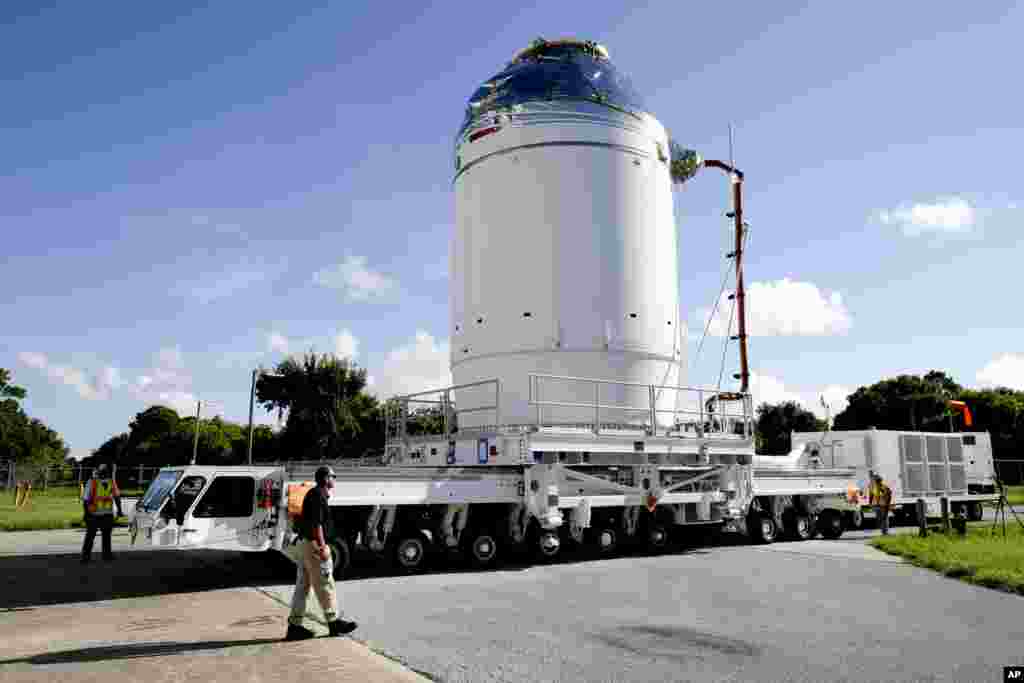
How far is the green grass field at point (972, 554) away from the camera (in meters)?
10.9

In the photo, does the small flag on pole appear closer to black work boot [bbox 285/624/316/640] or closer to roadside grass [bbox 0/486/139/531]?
black work boot [bbox 285/624/316/640]

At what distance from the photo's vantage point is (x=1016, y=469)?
1959 inches

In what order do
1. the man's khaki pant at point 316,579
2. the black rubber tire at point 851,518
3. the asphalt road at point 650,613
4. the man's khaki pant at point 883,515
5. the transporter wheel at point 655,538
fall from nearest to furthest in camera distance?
the asphalt road at point 650,613
the man's khaki pant at point 316,579
the transporter wheel at point 655,538
the man's khaki pant at point 883,515
the black rubber tire at point 851,518

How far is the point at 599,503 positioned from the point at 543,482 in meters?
1.47

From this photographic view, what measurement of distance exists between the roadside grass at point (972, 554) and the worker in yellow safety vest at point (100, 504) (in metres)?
14.4

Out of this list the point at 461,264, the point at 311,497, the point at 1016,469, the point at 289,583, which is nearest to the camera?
the point at 311,497

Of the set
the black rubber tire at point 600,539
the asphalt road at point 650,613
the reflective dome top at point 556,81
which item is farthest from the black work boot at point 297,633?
the reflective dome top at point 556,81

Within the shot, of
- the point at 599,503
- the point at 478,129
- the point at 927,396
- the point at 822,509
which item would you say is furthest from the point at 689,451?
the point at 927,396

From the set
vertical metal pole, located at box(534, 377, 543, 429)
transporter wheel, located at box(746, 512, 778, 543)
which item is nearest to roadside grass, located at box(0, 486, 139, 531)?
vertical metal pole, located at box(534, 377, 543, 429)

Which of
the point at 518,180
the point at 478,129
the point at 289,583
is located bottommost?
the point at 289,583

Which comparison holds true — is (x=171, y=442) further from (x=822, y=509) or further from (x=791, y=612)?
(x=791, y=612)

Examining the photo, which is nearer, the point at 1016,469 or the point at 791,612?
the point at 791,612

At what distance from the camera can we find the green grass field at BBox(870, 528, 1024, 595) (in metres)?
10.9

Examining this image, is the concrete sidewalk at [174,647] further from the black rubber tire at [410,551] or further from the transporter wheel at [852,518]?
the transporter wheel at [852,518]
